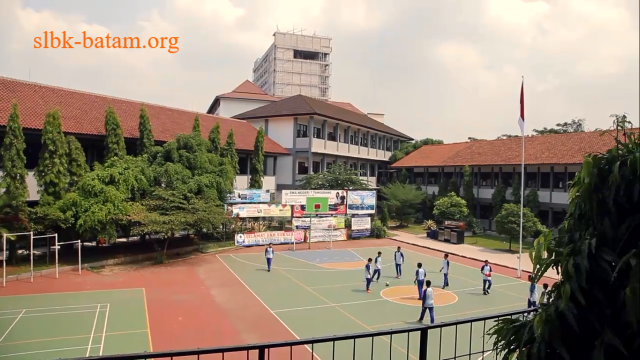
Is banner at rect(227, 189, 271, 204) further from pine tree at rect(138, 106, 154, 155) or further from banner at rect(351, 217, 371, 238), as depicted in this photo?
banner at rect(351, 217, 371, 238)

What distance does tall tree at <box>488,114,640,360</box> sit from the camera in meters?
2.23

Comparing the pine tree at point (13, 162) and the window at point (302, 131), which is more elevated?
the window at point (302, 131)

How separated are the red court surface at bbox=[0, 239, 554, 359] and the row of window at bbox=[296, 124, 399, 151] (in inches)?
697

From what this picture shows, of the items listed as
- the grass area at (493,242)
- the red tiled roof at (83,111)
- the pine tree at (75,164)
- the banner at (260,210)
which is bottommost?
the grass area at (493,242)

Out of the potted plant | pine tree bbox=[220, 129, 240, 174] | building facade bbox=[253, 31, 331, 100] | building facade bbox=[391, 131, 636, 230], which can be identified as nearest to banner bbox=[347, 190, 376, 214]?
the potted plant

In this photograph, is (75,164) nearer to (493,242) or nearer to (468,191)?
(493,242)

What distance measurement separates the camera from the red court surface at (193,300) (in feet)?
35.8

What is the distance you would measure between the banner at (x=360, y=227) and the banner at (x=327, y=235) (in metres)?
0.72

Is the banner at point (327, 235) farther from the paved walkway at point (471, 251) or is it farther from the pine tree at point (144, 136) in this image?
the pine tree at point (144, 136)

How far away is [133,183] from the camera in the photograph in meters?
20.1

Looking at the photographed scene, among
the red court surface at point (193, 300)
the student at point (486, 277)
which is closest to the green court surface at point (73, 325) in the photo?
the red court surface at point (193, 300)

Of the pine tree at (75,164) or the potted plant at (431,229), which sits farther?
the potted plant at (431,229)

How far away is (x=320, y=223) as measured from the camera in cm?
2681

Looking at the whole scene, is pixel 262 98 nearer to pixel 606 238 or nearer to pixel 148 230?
pixel 148 230
